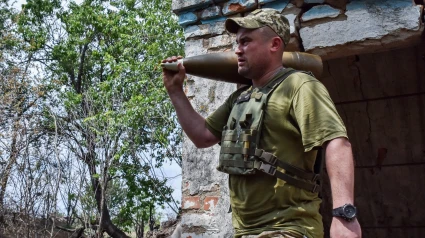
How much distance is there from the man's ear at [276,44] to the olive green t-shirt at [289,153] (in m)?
Answer: 0.15

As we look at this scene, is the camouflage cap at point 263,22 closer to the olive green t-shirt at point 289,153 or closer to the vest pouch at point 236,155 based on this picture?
the olive green t-shirt at point 289,153

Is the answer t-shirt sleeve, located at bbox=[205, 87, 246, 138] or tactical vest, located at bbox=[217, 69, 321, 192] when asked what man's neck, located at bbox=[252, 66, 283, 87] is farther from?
t-shirt sleeve, located at bbox=[205, 87, 246, 138]

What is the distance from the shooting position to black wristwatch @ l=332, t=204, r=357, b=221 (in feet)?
6.62

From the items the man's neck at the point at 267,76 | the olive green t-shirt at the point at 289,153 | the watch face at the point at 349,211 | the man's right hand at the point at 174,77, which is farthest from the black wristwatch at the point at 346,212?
the man's right hand at the point at 174,77

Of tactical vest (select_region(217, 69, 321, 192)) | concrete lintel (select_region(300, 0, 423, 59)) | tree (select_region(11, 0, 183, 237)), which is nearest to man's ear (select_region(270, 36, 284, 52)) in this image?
tactical vest (select_region(217, 69, 321, 192))

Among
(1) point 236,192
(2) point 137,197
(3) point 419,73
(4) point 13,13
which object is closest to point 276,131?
(1) point 236,192

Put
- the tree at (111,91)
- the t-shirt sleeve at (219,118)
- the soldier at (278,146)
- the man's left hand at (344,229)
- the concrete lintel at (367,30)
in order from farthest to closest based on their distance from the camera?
the tree at (111,91) → the concrete lintel at (367,30) → the t-shirt sleeve at (219,118) → the soldier at (278,146) → the man's left hand at (344,229)

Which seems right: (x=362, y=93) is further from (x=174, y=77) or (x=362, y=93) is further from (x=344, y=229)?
(x=344, y=229)

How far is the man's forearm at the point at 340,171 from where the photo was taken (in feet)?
6.79

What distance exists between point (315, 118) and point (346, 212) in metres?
0.38

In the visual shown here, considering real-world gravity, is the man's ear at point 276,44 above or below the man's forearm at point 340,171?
above

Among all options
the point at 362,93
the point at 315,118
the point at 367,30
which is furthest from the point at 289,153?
the point at 362,93

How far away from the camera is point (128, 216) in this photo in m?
12.3

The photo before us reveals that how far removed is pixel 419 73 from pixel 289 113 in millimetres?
3027
